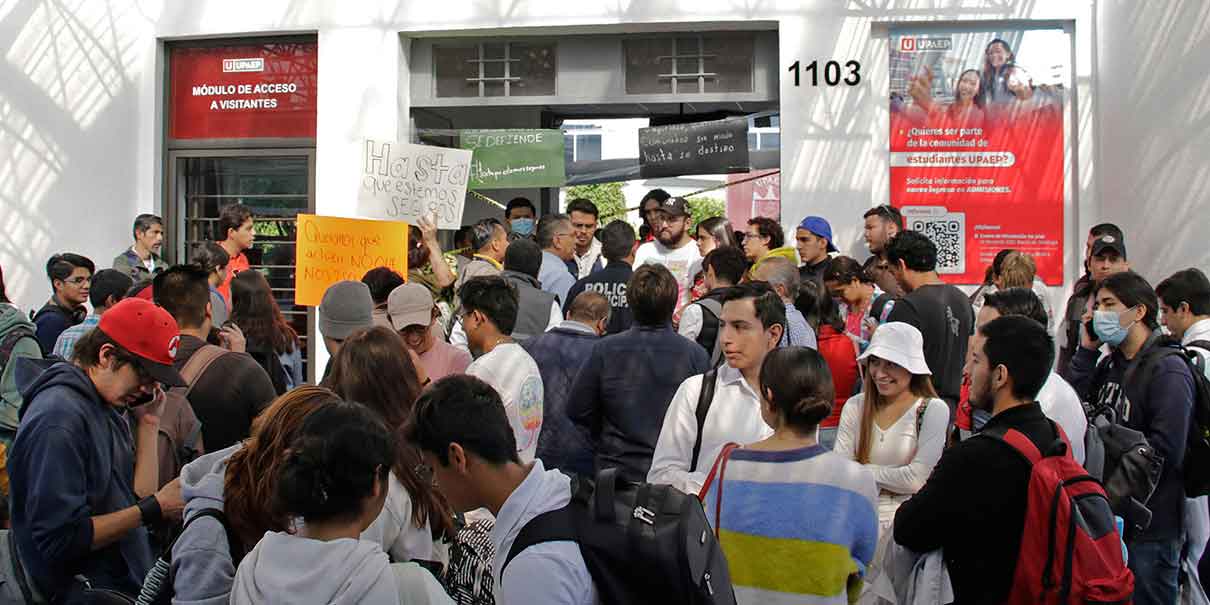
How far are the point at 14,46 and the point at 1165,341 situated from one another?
9719 millimetres

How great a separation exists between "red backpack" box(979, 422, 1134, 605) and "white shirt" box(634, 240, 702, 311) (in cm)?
566

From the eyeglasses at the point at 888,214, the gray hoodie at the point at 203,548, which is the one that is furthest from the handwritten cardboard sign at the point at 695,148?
the gray hoodie at the point at 203,548

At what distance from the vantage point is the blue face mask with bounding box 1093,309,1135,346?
222 inches

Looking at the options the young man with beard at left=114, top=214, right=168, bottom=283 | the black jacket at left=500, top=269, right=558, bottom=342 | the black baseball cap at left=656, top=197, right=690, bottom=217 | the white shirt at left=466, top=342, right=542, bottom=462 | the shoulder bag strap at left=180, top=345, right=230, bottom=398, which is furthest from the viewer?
the young man with beard at left=114, top=214, right=168, bottom=283

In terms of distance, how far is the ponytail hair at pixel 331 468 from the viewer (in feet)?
8.86

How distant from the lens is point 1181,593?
5.63 m

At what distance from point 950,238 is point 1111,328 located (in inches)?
193

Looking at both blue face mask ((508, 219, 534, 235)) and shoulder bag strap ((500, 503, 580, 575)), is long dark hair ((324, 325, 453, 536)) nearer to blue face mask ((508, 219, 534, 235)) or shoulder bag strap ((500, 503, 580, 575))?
shoulder bag strap ((500, 503, 580, 575))

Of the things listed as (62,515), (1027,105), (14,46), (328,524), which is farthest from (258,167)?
(328,524)

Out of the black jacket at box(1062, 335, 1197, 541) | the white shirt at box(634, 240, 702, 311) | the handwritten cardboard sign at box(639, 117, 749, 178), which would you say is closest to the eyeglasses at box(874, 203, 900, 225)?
the white shirt at box(634, 240, 702, 311)

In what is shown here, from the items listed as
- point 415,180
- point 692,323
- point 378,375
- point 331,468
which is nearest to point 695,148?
→ point 415,180

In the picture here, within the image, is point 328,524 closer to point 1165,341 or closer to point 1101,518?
point 1101,518

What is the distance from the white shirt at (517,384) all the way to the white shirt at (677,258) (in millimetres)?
3855

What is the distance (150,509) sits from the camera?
153 inches
